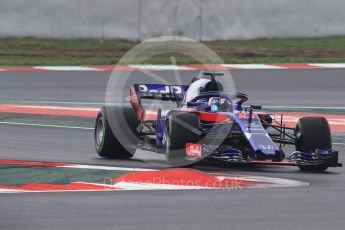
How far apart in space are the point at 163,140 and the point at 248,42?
521 inches

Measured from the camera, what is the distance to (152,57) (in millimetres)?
23953

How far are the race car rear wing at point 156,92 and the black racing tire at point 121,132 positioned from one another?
21cm

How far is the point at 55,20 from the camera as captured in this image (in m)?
23.9

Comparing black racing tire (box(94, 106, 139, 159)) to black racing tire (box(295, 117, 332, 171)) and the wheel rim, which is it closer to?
the wheel rim

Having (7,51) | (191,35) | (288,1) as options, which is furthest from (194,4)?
(7,51)

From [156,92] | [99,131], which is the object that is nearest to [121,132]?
[99,131]

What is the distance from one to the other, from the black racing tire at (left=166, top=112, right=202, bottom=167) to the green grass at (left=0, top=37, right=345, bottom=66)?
39.8ft

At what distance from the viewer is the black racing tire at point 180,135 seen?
35.7ft

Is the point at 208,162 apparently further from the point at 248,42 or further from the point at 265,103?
the point at 248,42

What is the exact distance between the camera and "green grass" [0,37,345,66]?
923 inches

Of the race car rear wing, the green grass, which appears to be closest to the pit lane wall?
the green grass

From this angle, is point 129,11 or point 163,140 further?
point 129,11

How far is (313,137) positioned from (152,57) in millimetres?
13091

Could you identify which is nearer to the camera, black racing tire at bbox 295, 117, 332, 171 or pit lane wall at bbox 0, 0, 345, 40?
black racing tire at bbox 295, 117, 332, 171
